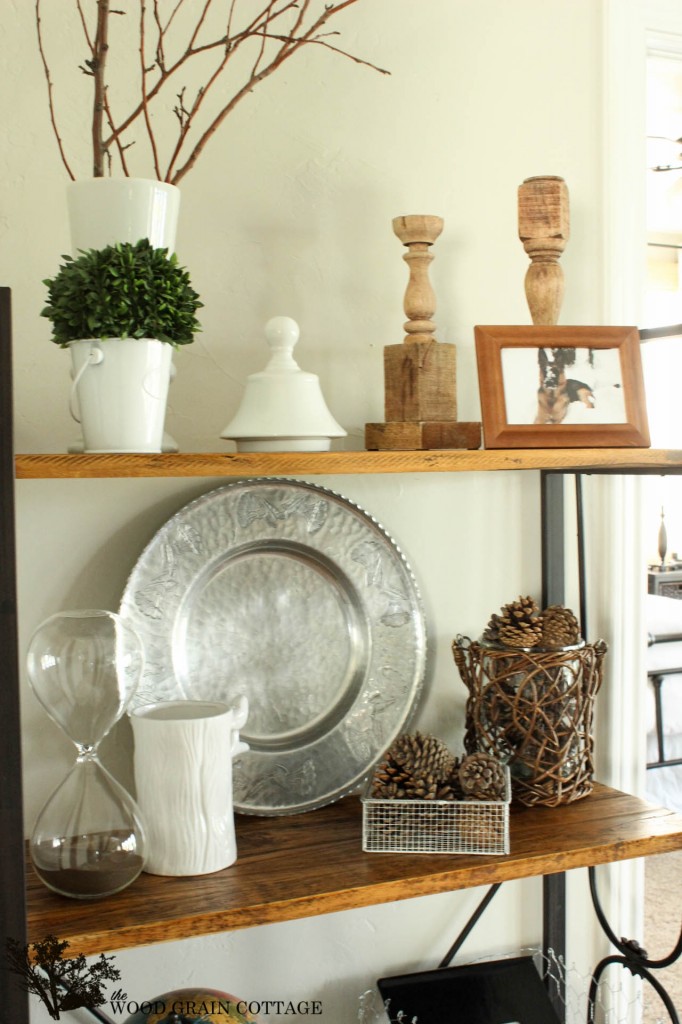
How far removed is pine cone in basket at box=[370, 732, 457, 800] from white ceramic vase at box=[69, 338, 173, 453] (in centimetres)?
45

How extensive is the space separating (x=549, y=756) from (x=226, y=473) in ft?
1.75

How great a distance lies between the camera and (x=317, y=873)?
1.03m

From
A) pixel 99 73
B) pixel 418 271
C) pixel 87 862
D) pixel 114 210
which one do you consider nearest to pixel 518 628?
pixel 418 271

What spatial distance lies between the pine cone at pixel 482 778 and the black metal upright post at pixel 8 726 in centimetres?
49

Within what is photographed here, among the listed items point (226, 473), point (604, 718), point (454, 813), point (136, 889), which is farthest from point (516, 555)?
point (136, 889)

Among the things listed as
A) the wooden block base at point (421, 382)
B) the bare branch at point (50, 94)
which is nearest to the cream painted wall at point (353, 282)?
the bare branch at point (50, 94)

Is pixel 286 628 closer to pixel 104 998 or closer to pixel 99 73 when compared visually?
pixel 104 998

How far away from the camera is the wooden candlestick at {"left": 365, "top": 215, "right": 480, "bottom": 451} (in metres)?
1.14

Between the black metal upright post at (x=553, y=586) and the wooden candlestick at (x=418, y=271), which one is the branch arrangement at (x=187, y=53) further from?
the black metal upright post at (x=553, y=586)

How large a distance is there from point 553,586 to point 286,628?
1.29ft

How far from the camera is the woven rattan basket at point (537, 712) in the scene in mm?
1181

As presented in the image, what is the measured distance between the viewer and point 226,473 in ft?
3.18

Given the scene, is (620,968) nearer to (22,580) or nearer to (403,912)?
(403,912)

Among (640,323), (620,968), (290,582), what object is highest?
(640,323)
